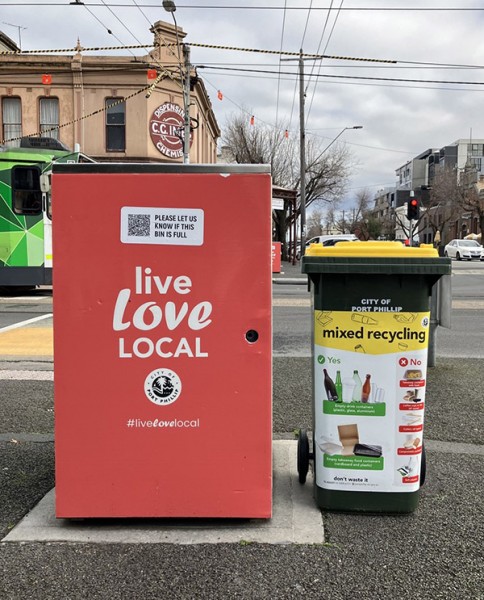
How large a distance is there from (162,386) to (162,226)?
835 mm

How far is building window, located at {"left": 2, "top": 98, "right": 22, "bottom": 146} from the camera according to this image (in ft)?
84.6

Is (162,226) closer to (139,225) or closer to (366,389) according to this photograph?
(139,225)

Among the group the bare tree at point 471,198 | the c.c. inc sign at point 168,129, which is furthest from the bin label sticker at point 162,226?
the bare tree at point 471,198

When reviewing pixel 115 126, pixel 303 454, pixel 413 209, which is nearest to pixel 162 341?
pixel 303 454

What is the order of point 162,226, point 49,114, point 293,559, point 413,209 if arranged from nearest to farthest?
point 293,559
point 162,226
point 413,209
point 49,114

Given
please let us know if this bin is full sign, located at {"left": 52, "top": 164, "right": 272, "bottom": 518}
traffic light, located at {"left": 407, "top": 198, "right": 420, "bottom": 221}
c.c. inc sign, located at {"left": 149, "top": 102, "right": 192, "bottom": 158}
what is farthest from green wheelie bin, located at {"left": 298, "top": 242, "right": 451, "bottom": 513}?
c.c. inc sign, located at {"left": 149, "top": 102, "right": 192, "bottom": 158}

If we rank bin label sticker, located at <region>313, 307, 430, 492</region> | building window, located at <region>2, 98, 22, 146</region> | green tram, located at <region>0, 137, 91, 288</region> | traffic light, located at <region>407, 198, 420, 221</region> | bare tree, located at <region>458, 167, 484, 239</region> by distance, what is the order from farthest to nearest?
1. bare tree, located at <region>458, 167, 484, 239</region>
2. building window, located at <region>2, 98, 22, 146</region>
3. traffic light, located at <region>407, 198, 420, 221</region>
4. green tram, located at <region>0, 137, 91, 288</region>
5. bin label sticker, located at <region>313, 307, 430, 492</region>

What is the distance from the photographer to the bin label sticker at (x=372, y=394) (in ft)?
9.84

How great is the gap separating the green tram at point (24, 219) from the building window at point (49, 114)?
12.2m

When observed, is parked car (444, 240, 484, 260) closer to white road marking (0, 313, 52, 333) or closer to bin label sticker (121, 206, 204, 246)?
white road marking (0, 313, 52, 333)

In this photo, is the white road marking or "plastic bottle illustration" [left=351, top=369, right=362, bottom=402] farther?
the white road marking

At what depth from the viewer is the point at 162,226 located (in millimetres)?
2865

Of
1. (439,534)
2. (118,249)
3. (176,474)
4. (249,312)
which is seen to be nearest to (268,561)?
(176,474)

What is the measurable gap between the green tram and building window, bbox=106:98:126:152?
11.4 metres
